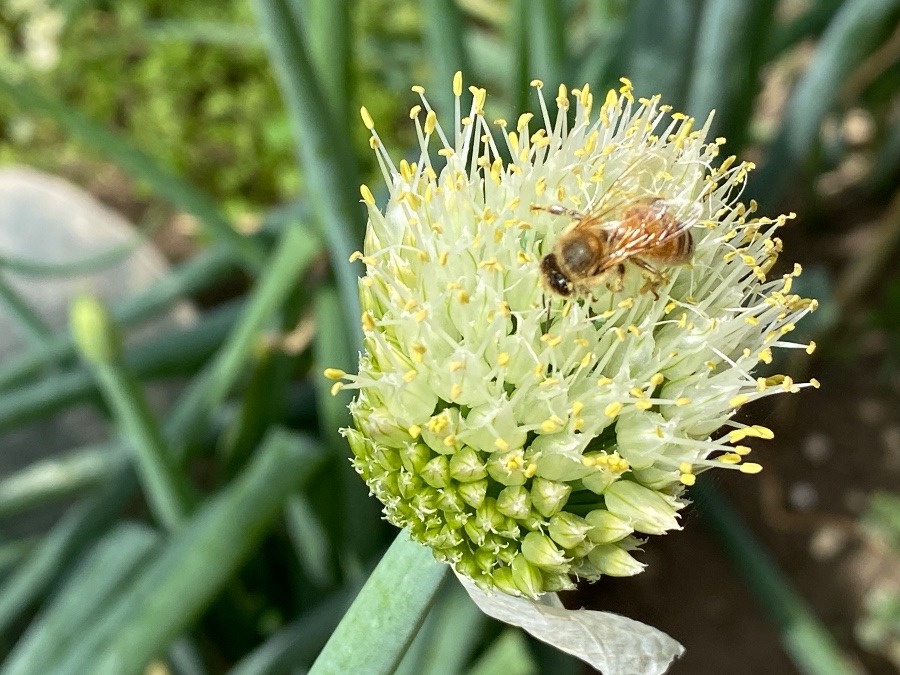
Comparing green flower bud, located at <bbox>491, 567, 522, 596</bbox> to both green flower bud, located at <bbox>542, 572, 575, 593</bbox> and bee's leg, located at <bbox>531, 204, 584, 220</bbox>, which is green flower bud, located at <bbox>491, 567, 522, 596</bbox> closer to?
green flower bud, located at <bbox>542, 572, 575, 593</bbox>

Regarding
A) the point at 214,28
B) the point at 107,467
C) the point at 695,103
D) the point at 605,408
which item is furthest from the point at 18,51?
the point at 605,408

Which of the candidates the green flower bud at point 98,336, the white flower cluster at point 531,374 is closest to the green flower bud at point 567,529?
the white flower cluster at point 531,374

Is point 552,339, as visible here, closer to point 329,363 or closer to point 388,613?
point 388,613

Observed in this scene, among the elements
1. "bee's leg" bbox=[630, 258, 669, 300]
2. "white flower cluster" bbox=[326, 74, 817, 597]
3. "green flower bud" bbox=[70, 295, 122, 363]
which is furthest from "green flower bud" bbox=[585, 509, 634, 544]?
"green flower bud" bbox=[70, 295, 122, 363]

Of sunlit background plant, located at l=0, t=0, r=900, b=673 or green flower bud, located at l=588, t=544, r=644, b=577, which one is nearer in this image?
green flower bud, located at l=588, t=544, r=644, b=577

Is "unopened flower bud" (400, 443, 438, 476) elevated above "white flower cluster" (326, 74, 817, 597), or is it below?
below
